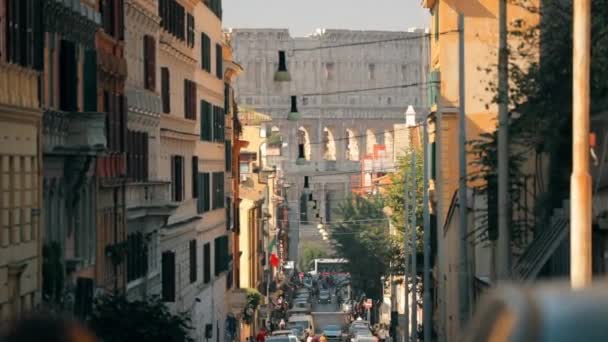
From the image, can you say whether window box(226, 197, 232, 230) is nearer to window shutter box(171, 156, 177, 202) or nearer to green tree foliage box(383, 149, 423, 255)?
green tree foliage box(383, 149, 423, 255)

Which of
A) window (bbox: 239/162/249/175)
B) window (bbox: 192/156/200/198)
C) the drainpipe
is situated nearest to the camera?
the drainpipe

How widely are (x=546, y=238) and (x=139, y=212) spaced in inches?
563

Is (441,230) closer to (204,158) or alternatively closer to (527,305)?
(204,158)

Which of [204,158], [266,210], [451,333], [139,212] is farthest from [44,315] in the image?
[266,210]

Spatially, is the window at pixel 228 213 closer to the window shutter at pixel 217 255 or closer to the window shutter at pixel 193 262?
the window shutter at pixel 217 255

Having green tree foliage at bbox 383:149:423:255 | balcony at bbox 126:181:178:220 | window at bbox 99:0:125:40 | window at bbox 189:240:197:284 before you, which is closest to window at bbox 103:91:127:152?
window at bbox 99:0:125:40

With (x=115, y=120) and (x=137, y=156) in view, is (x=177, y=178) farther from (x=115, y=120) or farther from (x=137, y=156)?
(x=115, y=120)

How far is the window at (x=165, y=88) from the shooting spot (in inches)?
1891

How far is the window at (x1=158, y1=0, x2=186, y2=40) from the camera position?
159 feet

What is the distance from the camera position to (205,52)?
2368 inches

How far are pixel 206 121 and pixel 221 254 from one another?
6.16 meters

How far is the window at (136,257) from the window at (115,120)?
2115 millimetres

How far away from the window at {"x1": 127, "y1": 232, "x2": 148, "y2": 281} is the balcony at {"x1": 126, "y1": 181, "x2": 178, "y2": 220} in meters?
0.45

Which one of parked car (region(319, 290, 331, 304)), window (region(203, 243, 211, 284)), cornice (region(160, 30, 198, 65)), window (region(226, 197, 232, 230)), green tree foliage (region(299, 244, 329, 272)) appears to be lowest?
parked car (region(319, 290, 331, 304))
